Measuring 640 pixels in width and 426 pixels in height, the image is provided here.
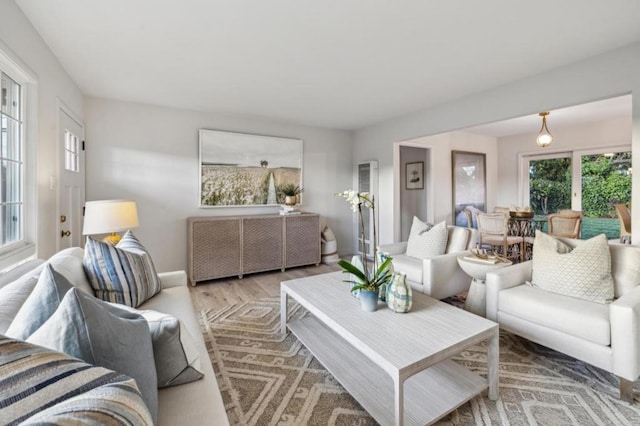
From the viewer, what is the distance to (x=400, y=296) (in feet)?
5.78

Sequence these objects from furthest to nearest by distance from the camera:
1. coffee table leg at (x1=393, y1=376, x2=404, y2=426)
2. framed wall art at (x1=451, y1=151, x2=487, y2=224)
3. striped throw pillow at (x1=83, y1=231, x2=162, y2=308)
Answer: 1. framed wall art at (x1=451, y1=151, x2=487, y2=224)
2. striped throw pillow at (x1=83, y1=231, x2=162, y2=308)
3. coffee table leg at (x1=393, y1=376, x2=404, y2=426)

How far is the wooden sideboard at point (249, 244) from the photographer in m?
3.74

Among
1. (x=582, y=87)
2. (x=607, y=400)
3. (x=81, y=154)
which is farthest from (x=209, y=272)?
(x=582, y=87)

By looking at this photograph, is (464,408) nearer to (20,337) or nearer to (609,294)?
(609,294)

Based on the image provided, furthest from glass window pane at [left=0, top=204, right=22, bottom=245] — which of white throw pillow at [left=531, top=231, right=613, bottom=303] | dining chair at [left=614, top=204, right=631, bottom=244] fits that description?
dining chair at [left=614, top=204, right=631, bottom=244]

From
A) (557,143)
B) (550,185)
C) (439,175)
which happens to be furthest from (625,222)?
(439,175)

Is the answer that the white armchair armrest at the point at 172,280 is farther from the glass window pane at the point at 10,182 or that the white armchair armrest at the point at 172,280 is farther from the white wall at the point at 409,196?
the white wall at the point at 409,196

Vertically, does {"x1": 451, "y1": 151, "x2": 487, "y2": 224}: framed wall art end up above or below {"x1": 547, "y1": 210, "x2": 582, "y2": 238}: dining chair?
above

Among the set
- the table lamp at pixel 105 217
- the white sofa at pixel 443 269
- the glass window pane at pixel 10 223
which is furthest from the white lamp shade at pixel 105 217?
the white sofa at pixel 443 269

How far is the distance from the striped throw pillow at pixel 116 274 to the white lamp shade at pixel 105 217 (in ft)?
2.98

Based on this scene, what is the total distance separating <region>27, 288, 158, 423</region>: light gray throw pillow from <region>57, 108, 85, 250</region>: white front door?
230cm

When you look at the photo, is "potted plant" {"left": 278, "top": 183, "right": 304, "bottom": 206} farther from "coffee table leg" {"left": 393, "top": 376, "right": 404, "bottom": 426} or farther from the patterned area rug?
"coffee table leg" {"left": 393, "top": 376, "right": 404, "bottom": 426}

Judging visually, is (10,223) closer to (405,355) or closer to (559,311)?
(405,355)

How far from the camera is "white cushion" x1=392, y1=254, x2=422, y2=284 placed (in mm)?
2883
